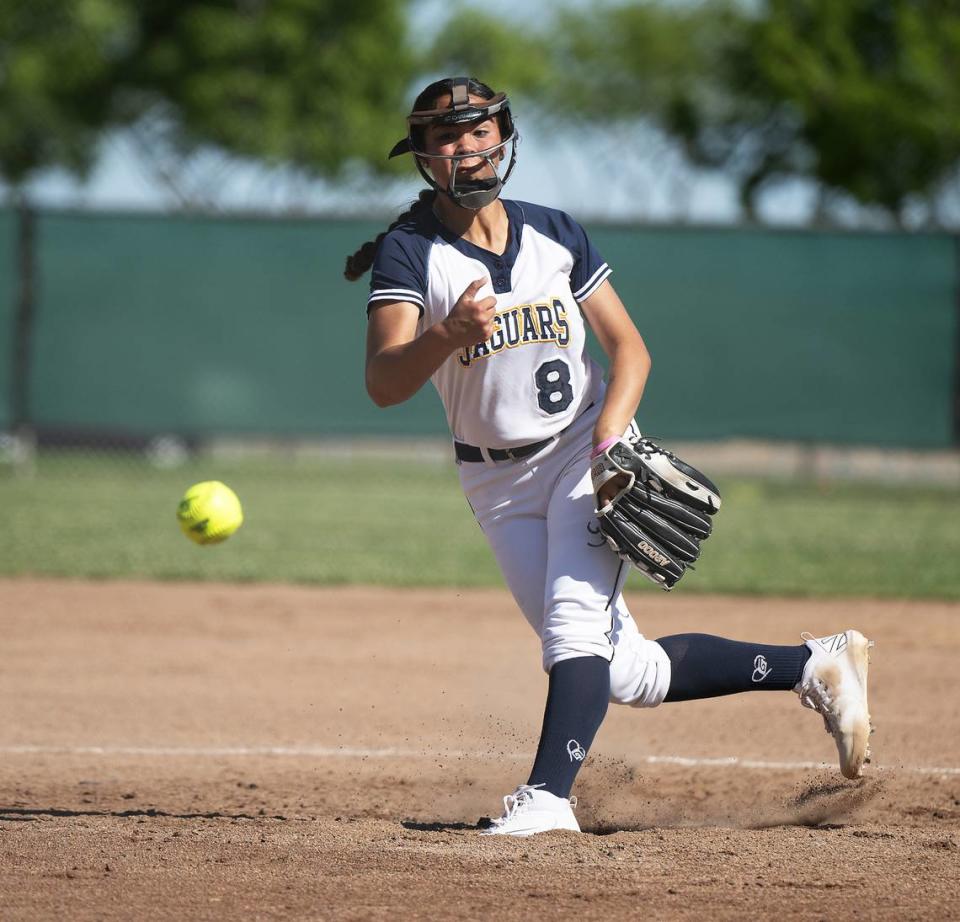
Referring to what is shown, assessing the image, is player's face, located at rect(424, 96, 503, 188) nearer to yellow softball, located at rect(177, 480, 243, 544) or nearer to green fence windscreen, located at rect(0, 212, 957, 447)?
yellow softball, located at rect(177, 480, 243, 544)

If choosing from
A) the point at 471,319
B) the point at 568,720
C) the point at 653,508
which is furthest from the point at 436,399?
the point at 471,319

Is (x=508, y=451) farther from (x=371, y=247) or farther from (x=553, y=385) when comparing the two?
(x=371, y=247)

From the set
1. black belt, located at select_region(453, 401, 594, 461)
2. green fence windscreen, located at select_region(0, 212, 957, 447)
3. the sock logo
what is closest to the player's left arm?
black belt, located at select_region(453, 401, 594, 461)

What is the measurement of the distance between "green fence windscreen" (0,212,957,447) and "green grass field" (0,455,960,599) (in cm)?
78

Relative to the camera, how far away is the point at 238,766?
13.2ft

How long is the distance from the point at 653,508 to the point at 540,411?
0.34 meters

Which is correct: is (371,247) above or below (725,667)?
above

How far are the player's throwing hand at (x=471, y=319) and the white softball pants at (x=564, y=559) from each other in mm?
493

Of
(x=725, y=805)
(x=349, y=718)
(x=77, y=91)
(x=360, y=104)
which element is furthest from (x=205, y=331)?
(x=77, y=91)

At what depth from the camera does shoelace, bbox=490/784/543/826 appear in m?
2.91

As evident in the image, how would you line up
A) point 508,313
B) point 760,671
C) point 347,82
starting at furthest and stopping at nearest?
point 347,82, point 760,671, point 508,313

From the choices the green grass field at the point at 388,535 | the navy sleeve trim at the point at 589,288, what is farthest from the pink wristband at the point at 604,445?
the green grass field at the point at 388,535

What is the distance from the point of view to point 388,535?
940 centimetres

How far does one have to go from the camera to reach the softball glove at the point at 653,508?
9.75ft
